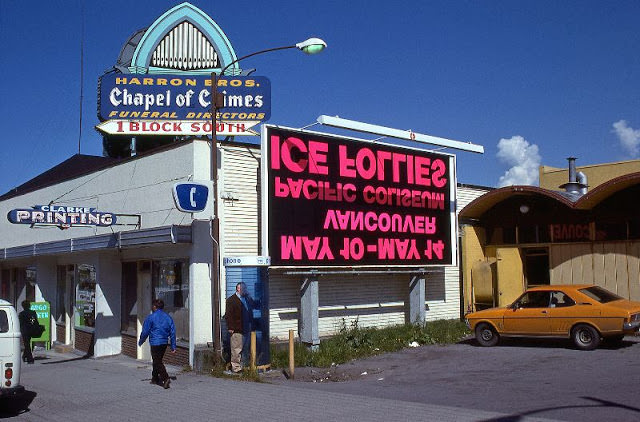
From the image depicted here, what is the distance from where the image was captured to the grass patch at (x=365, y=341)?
16078 mm

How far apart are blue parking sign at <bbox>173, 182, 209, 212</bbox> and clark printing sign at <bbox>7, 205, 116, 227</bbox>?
3.00m

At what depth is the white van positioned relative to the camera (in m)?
11.1

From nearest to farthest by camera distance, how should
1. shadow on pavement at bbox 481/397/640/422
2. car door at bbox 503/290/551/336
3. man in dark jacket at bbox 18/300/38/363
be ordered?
1. shadow on pavement at bbox 481/397/640/422
2. car door at bbox 503/290/551/336
3. man in dark jacket at bbox 18/300/38/363

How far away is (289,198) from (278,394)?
19.6ft

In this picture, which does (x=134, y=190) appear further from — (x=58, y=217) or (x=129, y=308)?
(x=129, y=308)

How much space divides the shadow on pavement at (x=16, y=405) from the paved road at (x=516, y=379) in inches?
199

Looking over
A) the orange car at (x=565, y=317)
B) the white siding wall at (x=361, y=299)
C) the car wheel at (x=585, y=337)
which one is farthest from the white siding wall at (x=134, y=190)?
the car wheel at (x=585, y=337)

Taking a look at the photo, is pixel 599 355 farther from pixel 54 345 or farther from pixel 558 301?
pixel 54 345

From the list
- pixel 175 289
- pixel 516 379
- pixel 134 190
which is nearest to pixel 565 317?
pixel 516 379

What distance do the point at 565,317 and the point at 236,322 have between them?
7667 millimetres

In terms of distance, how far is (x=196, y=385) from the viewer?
44.6ft

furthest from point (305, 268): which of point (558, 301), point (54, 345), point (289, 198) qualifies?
point (54, 345)

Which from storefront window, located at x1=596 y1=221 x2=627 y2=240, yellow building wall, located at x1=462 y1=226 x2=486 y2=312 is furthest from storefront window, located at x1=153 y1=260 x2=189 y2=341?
storefront window, located at x1=596 y1=221 x2=627 y2=240

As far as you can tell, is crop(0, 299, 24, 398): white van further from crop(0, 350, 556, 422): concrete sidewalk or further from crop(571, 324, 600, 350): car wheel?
crop(571, 324, 600, 350): car wheel
